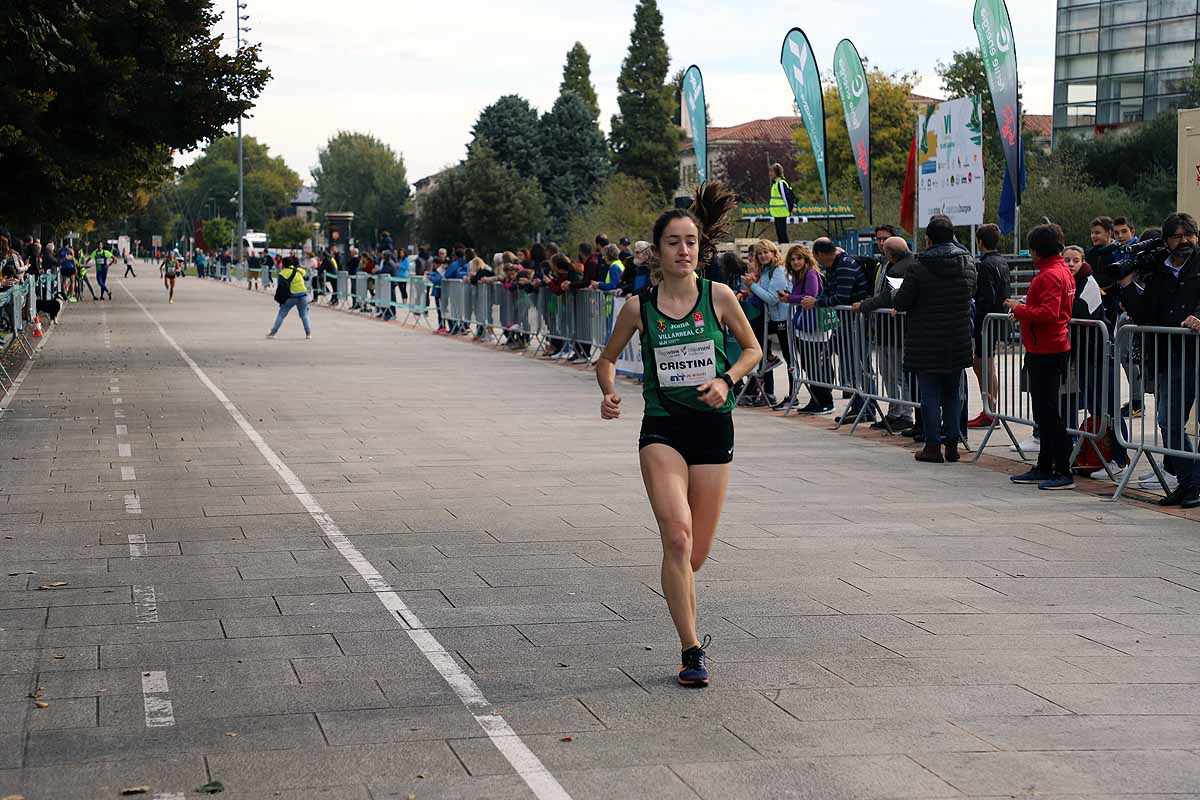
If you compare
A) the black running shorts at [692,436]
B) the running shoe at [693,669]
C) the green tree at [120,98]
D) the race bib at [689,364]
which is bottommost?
the running shoe at [693,669]

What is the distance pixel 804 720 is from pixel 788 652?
0.95 metres

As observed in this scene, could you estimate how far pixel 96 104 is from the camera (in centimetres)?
2359

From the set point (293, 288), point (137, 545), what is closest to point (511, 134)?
point (293, 288)

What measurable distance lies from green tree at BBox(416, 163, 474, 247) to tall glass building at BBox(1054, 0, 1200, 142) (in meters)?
33.6

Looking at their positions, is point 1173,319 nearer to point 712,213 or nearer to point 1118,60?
point 712,213

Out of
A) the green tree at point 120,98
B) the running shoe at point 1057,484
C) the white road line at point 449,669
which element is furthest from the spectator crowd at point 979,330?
the green tree at point 120,98

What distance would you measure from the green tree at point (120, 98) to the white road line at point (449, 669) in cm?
1389

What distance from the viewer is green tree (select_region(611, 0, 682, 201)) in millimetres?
112812

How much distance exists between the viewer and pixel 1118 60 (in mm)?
72500

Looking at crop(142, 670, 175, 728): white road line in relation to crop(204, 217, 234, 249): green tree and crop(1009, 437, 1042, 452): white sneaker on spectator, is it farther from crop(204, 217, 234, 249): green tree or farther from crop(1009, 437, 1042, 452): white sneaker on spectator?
crop(204, 217, 234, 249): green tree

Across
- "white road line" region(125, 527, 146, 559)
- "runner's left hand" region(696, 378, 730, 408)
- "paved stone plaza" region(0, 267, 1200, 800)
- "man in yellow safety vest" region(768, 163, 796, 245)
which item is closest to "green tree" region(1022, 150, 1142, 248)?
"man in yellow safety vest" region(768, 163, 796, 245)

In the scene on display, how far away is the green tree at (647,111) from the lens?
112812 millimetres

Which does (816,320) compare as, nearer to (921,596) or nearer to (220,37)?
(921,596)

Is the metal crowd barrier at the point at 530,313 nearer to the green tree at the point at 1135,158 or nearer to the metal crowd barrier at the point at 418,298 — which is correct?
the metal crowd barrier at the point at 418,298
